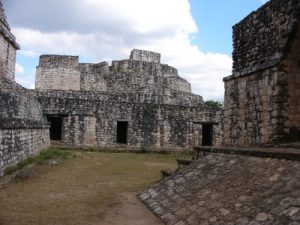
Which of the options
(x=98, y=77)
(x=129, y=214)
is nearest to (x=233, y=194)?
(x=129, y=214)

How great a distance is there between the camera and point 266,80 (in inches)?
349

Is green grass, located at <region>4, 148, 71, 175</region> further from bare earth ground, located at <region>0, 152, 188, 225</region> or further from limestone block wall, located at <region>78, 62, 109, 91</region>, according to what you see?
limestone block wall, located at <region>78, 62, 109, 91</region>

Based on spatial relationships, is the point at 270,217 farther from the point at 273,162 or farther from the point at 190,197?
the point at 190,197

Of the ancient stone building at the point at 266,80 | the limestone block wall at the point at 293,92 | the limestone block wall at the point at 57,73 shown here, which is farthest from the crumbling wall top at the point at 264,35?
the limestone block wall at the point at 57,73

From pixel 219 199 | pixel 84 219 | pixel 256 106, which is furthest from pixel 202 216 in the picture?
pixel 256 106

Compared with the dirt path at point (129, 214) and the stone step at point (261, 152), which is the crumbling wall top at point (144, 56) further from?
the dirt path at point (129, 214)

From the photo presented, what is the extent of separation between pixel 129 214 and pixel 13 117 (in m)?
6.83

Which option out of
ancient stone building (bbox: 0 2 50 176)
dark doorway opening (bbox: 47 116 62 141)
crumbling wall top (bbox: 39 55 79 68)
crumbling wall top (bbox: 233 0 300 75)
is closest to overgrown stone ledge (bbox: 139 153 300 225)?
crumbling wall top (bbox: 233 0 300 75)

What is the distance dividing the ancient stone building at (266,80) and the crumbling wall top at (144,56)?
22.3 m

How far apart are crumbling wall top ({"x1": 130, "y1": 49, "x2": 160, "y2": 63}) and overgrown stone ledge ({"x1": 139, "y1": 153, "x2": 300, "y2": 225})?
2539 centimetres

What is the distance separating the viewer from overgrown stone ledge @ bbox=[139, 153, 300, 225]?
4.45m

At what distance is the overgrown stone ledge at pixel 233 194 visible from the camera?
14.6 ft

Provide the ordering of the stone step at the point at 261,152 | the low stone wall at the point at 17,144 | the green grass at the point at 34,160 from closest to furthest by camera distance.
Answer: the stone step at the point at 261,152 < the low stone wall at the point at 17,144 < the green grass at the point at 34,160

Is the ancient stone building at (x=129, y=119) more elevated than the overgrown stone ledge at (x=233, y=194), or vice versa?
the ancient stone building at (x=129, y=119)
